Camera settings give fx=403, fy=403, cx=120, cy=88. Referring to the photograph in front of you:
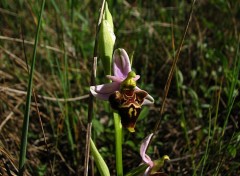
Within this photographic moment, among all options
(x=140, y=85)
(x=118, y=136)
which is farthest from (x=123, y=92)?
(x=140, y=85)

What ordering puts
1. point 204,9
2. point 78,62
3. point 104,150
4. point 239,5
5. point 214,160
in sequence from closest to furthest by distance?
point 214,160, point 104,150, point 78,62, point 239,5, point 204,9

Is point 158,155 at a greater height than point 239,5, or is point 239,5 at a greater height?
point 239,5

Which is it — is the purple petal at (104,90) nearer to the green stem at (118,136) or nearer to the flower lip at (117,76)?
the flower lip at (117,76)

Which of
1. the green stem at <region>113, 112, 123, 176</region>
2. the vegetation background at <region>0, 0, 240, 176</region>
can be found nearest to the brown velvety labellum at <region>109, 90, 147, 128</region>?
the green stem at <region>113, 112, 123, 176</region>

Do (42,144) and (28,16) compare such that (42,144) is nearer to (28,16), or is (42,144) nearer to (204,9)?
(28,16)

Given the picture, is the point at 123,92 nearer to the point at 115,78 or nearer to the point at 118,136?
the point at 115,78

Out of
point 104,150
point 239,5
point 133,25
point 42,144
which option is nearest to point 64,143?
point 42,144

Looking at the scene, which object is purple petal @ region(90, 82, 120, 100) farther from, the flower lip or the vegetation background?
the vegetation background
